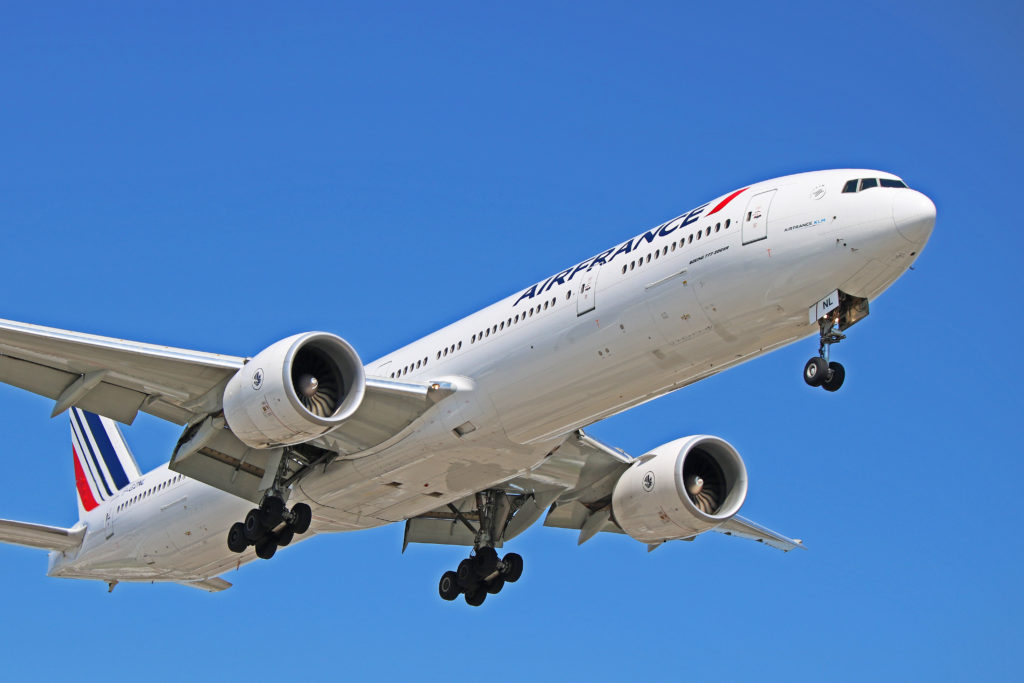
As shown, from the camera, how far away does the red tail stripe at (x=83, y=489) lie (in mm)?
31578

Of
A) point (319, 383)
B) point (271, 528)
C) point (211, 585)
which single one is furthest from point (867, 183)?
point (211, 585)

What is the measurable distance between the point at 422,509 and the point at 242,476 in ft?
12.3

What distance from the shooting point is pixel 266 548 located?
24.7 metres

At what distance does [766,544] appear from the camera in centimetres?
3056

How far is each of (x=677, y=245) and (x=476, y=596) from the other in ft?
35.3

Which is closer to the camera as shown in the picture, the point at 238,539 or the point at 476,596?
the point at 238,539

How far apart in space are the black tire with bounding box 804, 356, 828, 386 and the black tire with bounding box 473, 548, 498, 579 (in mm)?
10483

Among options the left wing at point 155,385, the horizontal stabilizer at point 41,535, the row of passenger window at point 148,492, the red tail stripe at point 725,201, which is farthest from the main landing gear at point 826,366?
the horizontal stabilizer at point 41,535

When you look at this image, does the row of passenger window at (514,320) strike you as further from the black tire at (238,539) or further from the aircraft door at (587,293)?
the black tire at (238,539)

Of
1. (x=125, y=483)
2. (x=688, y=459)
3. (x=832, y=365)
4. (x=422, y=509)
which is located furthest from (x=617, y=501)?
(x=125, y=483)

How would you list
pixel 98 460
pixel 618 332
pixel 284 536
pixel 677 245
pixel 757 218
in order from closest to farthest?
pixel 757 218
pixel 677 245
pixel 618 332
pixel 284 536
pixel 98 460

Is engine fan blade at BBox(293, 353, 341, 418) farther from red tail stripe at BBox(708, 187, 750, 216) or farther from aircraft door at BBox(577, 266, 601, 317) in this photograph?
red tail stripe at BBox(708, 187, 750, 216)

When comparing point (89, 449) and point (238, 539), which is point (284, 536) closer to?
point (238, 539)

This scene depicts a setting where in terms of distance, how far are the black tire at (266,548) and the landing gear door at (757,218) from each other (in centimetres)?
1117
